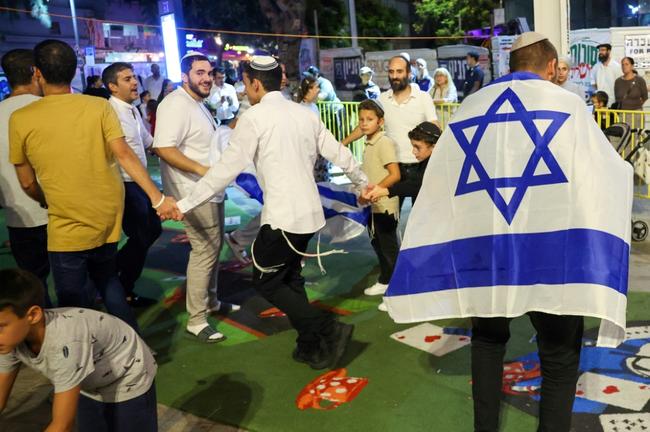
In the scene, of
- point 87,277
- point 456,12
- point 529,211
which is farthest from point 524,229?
point 456,12

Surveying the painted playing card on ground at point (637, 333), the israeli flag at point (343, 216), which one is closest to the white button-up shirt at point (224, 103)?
the israeli flag at point (343, 216)

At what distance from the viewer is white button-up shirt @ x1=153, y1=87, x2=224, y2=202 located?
485 centimetres

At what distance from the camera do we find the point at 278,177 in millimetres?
4191

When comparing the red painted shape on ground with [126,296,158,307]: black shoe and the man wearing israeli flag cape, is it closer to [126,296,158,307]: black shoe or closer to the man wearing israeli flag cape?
the man wearing israeli flag cape

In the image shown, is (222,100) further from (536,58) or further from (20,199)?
(536,58)

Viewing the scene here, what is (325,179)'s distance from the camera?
35.4ft

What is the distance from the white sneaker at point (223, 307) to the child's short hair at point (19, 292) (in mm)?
3286

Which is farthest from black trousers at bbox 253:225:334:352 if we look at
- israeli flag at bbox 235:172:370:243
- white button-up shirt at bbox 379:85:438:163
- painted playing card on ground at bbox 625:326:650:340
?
painted playing card on ground at bbox 625:326:650:340

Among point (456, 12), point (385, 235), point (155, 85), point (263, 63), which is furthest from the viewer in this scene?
point (456, 12)

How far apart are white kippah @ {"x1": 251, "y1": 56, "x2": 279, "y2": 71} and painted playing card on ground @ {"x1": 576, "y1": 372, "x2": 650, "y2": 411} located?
2.49m

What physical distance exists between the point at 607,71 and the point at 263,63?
10.7 meters

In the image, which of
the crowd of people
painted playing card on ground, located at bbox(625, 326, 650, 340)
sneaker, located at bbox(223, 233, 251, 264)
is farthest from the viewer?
sneaker, located at bbox(223, 233, 251, 264)

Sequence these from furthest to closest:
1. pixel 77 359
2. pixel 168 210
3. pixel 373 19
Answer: pixel 373 19 → pixel 168 210 → pixel 77 359

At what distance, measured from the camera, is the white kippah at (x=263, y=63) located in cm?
428
